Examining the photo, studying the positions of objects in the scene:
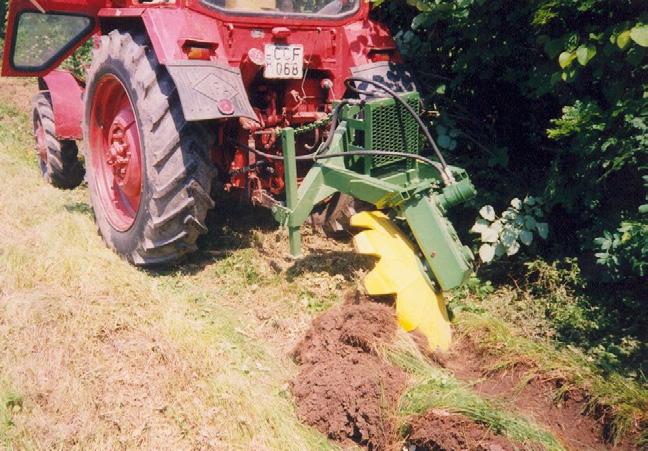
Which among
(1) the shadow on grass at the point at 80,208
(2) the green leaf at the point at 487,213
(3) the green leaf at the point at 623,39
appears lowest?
(1) the shadow on grass at the point at 80,208

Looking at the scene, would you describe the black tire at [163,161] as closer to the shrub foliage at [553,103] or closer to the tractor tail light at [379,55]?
the tractor tail light at [379,55]

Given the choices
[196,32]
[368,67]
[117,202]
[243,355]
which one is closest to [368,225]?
[243,355]

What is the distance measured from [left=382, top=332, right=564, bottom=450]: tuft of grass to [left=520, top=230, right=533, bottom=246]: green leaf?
1116mm

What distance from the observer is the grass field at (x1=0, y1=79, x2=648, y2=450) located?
8.12 ft

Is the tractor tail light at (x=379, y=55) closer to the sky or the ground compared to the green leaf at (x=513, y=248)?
closer to the sky

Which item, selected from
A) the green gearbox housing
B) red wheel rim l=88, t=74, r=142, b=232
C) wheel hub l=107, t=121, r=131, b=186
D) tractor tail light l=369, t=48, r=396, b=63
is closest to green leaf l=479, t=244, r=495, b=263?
the green gearbox housing

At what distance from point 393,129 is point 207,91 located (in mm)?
1111

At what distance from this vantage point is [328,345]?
2938 mm

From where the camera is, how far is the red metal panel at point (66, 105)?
4.98 m

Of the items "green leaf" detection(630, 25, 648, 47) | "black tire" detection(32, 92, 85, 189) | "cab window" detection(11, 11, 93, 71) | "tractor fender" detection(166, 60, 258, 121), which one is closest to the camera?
"green leaf" detection(630, 25, 648, 47)

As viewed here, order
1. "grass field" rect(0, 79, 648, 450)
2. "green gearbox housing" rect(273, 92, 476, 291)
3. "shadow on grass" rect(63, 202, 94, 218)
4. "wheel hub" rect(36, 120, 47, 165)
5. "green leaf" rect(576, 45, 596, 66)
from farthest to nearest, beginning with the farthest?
"wheel hub" rect(36, 120, 47, 165) → "shadow on grass" rect(63, 202, 94, 218) → "green gearbox housing" rect(273, 92, 476, 291) → "green leaf" rect(576, 45, 596, 66) → "grass field" rect(0, 79, 648, 450)

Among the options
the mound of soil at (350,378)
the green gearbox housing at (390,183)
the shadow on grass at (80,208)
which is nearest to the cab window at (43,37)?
the shadow on grass at (80,208)

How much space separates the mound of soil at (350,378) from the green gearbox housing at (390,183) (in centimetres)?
41

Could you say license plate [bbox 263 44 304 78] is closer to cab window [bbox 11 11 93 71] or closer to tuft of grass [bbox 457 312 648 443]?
tuft of grass [bbox 457 312 648 443]
